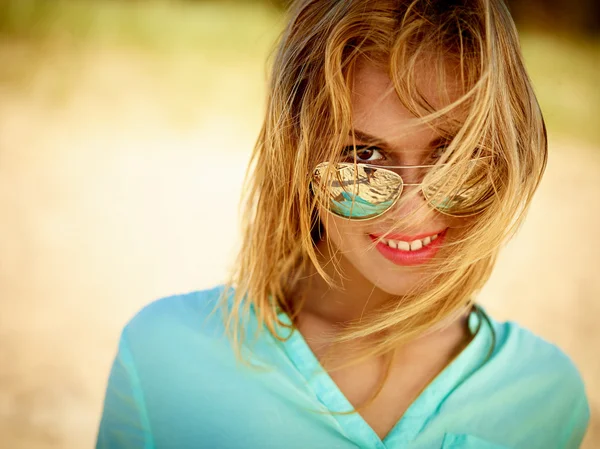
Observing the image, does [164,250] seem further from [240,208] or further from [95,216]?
[240,208]

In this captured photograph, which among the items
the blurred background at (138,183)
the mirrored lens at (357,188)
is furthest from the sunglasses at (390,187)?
the blurred background at (138,183)

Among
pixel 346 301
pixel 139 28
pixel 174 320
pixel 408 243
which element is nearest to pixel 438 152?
pixel 408 243

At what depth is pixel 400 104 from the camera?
1059 millimetres

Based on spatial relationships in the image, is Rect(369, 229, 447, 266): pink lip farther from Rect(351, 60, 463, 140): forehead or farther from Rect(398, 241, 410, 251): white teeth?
Rect(351, 60, 463, 140): forehead

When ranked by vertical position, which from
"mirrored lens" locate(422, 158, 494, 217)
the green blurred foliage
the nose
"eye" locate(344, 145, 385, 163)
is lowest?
the nose

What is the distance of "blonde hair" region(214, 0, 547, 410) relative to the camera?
107 centimetres

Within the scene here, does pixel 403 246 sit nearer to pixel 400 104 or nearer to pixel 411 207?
pixel 411 207

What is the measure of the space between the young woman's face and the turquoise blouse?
0.85 ft

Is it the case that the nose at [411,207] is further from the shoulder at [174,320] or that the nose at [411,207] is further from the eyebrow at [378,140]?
the shoulder at [174,320]

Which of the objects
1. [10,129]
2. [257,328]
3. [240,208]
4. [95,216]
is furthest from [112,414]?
[10,129]

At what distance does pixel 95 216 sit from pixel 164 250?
0.59 meters

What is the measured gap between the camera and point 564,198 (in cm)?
375

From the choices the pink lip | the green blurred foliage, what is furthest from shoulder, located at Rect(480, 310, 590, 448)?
the green blurred foliage

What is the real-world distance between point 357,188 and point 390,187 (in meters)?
0.06
